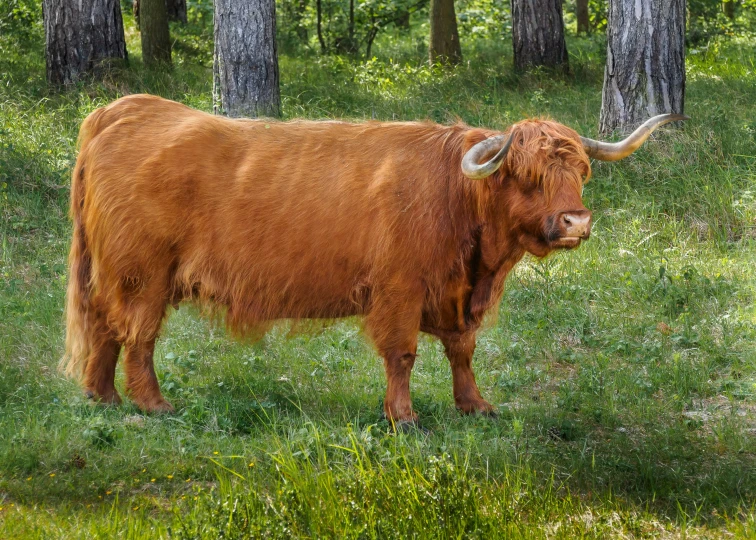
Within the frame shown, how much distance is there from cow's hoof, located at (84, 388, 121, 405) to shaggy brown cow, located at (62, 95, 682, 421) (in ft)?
0.04

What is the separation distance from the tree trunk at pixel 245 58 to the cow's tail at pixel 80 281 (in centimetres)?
356

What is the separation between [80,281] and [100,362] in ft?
1.60

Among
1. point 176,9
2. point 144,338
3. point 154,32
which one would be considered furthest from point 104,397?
point 176,9

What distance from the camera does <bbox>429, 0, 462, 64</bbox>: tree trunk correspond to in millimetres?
13266

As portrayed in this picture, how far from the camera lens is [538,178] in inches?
191

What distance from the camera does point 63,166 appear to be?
909 cm

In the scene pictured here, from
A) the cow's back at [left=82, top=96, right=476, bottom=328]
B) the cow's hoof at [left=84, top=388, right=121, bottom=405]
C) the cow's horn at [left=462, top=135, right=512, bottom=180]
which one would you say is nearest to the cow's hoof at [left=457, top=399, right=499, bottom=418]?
the cow's back at [left=82, top=96, right=476, bottom=328]

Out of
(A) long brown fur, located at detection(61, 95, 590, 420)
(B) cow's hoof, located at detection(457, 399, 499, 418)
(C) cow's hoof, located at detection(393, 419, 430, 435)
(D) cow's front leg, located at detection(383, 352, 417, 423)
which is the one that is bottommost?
(B) cow's hoof, located at detection(457, 399, 499, 418)

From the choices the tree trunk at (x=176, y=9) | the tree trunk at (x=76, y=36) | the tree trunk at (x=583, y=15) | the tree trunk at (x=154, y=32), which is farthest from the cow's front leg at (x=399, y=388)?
the tree trunk at (x=583, y=15)

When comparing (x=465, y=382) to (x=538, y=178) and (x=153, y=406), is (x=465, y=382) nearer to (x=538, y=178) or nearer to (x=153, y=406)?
(x=538, y=178)

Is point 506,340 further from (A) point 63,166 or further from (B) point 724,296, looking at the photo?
(A) point 63,166

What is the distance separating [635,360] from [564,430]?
1215 millimetres

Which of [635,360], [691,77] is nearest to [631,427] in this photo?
[635,360]

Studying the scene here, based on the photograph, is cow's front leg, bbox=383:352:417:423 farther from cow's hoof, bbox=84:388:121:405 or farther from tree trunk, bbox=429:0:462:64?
tree trunk, bbox=429:0:462:64
